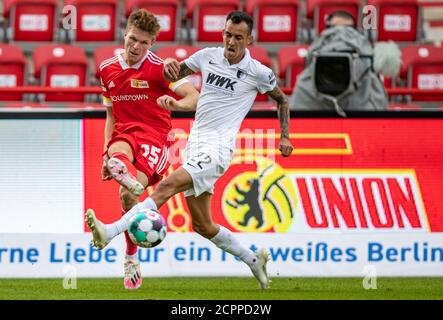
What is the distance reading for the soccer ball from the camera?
8.85 m

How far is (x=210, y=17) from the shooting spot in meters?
16.1

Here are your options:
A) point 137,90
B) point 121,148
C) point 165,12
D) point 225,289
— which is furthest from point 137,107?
point 165,12

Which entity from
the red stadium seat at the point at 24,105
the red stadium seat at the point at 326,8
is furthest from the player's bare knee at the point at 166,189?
the red stadium seat at the point at 326,8

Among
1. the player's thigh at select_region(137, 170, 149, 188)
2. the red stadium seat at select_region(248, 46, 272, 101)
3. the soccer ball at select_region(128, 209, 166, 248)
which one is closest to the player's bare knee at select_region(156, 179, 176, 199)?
the soccer ball at select_region(128, 209, 166, 248)

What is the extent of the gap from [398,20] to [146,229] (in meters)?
8.67

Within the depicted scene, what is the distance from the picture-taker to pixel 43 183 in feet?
37.6

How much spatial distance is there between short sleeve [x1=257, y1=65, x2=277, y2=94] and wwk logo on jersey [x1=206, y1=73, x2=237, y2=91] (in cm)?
21

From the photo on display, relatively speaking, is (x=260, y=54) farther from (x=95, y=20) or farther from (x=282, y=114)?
(x=282, y=114)

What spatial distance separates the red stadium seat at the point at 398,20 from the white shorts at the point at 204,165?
7.49 m

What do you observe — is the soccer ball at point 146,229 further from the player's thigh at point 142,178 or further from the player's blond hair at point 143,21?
the player's blond hair at point 143,21

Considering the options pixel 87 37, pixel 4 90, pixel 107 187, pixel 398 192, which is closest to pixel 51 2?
pixel 87 37

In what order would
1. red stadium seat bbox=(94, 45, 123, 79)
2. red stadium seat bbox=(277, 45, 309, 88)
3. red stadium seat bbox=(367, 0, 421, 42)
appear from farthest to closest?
red stadium seat bbox=(367, 0, 421, 42)
red stadium seat bbox=(277, 45, 309, 88)
red stadium seat bbox=(94, 45, 123, 79)

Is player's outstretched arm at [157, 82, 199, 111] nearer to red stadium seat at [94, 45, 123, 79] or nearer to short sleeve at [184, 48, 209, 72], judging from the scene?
short sleeve at [184, 48, 209, 72]

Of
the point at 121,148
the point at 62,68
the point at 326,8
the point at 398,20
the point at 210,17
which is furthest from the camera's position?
the point at 398,20
